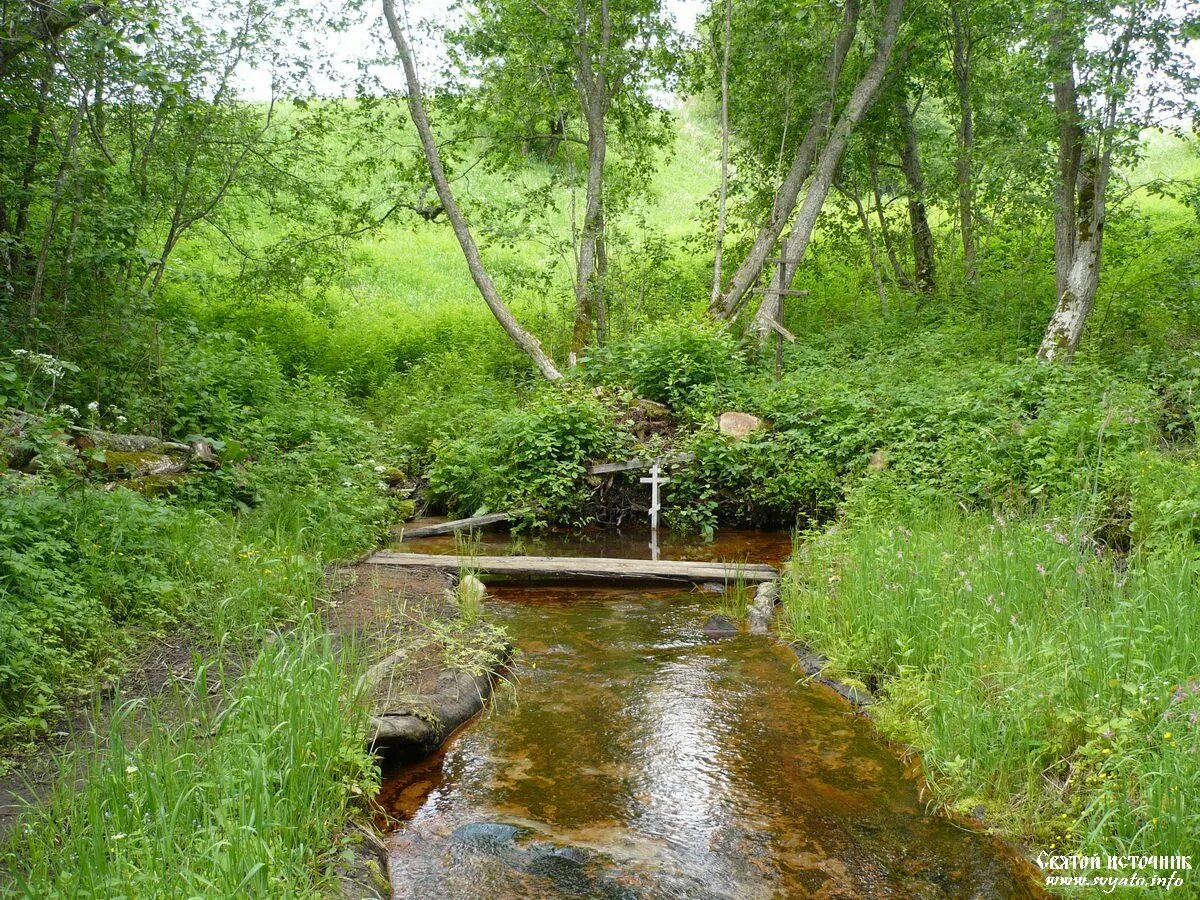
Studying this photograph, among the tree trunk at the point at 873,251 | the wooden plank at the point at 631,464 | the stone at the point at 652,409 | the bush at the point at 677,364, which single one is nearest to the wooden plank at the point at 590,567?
the wooden plank at the point at 631,464

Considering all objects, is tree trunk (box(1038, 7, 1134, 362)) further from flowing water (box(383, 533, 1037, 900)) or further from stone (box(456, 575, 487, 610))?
stone (box(456, 575, 487, 610))

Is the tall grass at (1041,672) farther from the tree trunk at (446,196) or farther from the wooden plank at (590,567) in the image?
the tree trunk at (446,196)

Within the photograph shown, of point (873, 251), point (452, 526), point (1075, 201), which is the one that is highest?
point (1075, 201)

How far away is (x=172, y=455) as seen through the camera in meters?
8.72

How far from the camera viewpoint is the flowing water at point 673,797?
3.97 m

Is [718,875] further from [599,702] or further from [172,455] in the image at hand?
[172,455]

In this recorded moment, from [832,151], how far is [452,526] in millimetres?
9778

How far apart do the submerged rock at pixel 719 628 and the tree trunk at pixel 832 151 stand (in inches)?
310

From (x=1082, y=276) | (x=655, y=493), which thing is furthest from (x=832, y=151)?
(x=655, y=493)

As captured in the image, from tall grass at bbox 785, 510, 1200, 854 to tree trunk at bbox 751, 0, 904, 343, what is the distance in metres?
8.67

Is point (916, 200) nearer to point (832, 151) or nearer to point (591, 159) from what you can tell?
point (832, 151)

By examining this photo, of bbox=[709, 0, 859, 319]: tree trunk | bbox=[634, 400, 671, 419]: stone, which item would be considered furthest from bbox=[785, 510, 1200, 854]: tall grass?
bbox=[709, 0, 859, 319]: tree trunk

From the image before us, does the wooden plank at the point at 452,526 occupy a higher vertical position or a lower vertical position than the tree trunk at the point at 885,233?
lower

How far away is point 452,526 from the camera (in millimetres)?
11242
